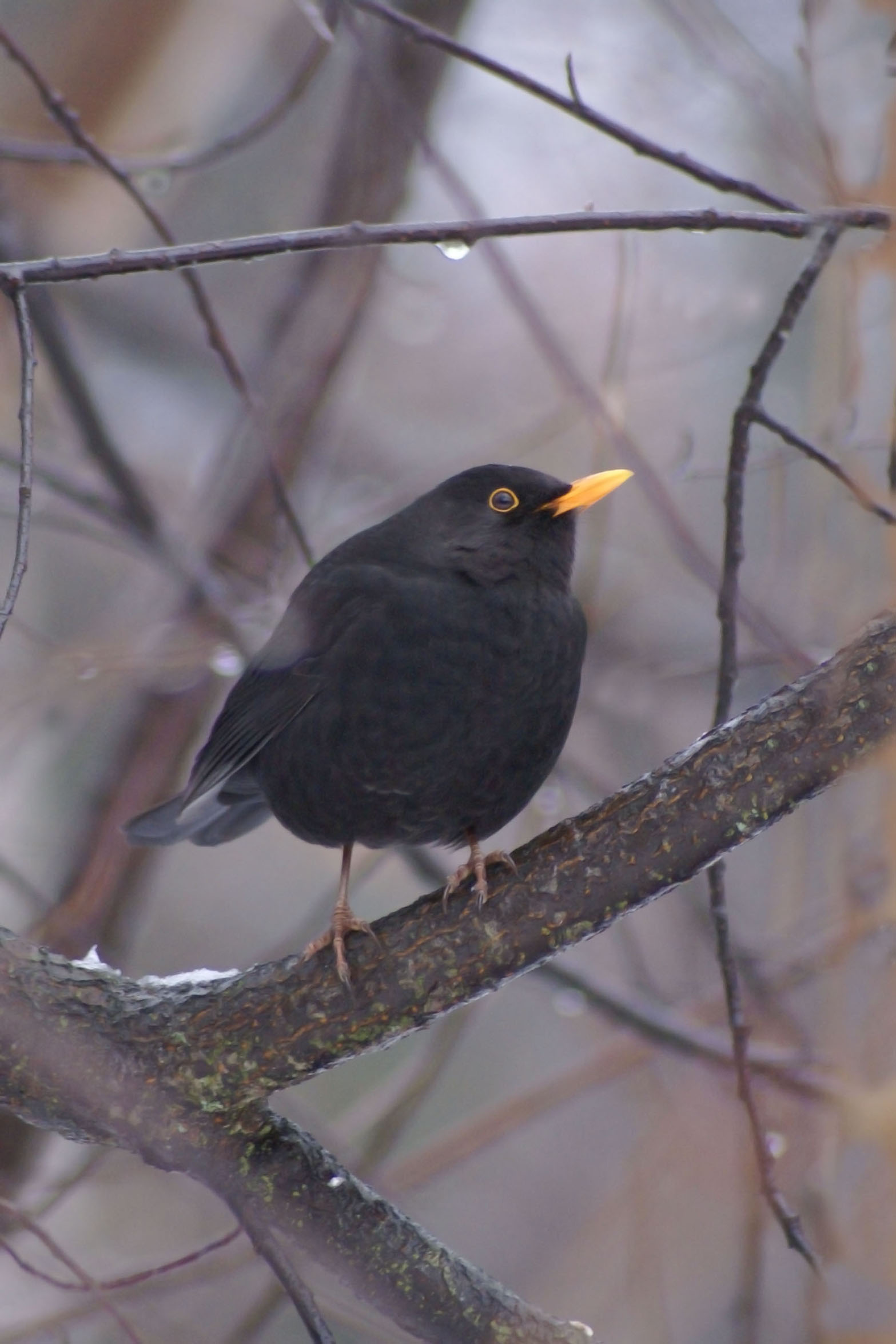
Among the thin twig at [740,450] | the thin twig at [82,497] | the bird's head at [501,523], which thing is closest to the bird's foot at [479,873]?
the thin twig at [740,450]

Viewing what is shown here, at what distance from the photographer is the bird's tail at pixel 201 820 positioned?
11.6 feet

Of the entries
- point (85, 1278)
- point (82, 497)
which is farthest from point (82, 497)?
point (85, 1278)

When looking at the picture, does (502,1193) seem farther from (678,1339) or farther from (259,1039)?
(259,1039)

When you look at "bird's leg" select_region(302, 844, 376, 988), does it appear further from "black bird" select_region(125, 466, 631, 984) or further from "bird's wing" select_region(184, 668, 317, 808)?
"bird's wing" select_region(184, 668, 317, 808)

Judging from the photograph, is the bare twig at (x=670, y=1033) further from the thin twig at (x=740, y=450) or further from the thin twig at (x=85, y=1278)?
the thin twig at (x=85, y=1278)

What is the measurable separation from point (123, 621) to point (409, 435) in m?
1.97

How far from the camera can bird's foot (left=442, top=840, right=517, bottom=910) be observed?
2.46m

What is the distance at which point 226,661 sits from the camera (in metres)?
4.25

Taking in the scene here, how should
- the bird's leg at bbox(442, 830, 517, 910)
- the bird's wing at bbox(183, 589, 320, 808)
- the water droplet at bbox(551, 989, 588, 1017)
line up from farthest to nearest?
the water droplet at bbox(551, 989, 588, 1017) → the bird's wing at bbox(183, 589, 320, 808) → the bird's leg at bbox(442, 830, 517, 910)

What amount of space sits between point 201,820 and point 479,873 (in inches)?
51.5

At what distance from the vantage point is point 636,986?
14.6 feet

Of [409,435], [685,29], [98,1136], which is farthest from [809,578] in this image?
[409,435]

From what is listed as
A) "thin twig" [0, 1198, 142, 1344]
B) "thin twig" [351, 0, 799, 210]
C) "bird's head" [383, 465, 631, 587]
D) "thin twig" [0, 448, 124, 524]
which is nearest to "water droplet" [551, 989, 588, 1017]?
"bird's head" [383, 465, 631, 587]

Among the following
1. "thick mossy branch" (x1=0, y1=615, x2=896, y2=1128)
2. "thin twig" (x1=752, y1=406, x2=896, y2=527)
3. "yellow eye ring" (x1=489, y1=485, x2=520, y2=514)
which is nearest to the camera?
"thin twig" (x1=752, y1=406, x2=896, y2=527)
